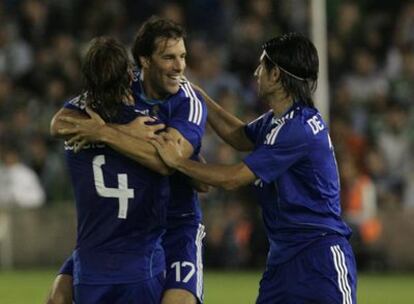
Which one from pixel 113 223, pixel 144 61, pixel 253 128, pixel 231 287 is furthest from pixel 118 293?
pixel 231 287

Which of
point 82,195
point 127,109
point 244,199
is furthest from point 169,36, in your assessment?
point 244,199

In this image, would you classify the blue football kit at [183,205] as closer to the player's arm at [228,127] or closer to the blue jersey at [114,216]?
the blue jersey at [114,216]

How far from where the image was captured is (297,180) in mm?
7668

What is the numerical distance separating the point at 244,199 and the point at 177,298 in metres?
9.40

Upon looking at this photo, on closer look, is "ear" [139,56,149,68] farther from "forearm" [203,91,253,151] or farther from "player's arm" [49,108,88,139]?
"forearm" [203,91,253,151]

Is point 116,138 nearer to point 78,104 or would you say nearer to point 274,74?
point 78,104

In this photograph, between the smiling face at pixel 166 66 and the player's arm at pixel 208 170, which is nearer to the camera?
the player's arm at pixel 208 170

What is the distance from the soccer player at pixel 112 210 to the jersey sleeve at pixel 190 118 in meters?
0.36

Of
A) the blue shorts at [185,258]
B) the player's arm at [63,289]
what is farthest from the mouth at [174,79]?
the player's arm at [63,289]

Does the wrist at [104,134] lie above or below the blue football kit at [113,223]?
above

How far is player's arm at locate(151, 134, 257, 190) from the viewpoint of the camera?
7.59 metres

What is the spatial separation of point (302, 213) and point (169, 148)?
833 millimetres

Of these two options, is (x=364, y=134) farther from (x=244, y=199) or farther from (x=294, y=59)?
(x=294, y=59)

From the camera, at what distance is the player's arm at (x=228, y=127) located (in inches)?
337
